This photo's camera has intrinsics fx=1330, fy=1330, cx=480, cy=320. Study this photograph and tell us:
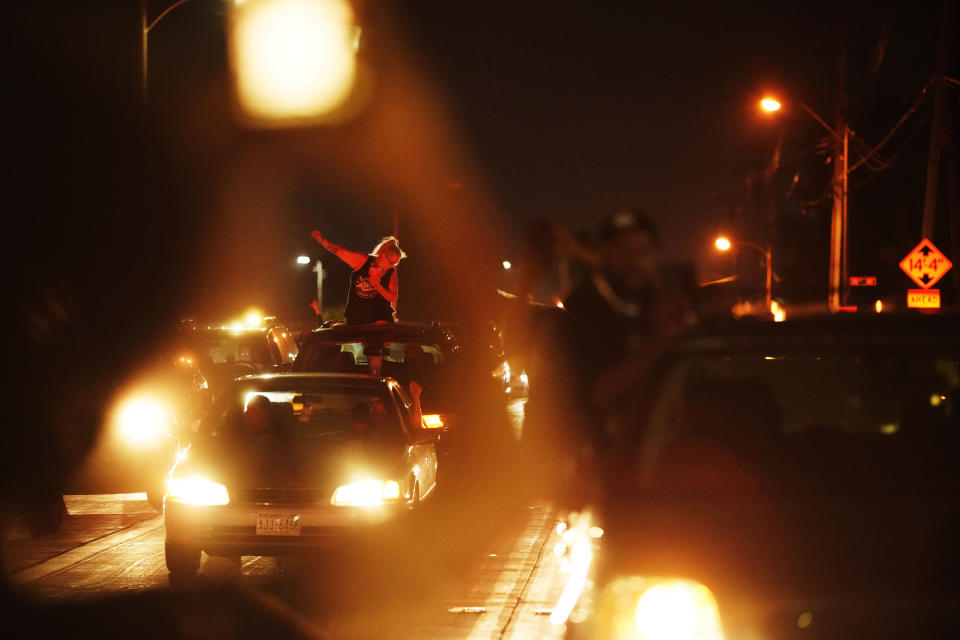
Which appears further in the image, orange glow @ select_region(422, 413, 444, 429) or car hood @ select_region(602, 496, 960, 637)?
orange glow @ select_region(422, 413, 444, 429)

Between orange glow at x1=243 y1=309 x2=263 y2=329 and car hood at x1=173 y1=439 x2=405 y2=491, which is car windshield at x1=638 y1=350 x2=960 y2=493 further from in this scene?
orange glow at x1=243 y1=309 x2=263 y2=329

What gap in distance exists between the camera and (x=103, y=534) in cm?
1181

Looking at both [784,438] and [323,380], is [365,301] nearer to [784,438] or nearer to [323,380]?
[323,380]

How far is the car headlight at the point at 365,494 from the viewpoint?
8992mm

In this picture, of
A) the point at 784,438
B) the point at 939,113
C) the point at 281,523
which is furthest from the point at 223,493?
the point at 939,113

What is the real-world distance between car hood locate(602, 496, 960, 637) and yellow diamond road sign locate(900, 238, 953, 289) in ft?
66.7

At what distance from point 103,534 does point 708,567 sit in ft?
30.3

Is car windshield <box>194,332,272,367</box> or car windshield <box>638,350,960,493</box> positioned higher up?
car windshield <box>194,332,272,367</box>

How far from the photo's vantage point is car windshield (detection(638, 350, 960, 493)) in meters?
4.07

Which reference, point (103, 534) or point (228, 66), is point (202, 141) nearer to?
point (103, 534)

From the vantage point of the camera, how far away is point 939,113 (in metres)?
24.1

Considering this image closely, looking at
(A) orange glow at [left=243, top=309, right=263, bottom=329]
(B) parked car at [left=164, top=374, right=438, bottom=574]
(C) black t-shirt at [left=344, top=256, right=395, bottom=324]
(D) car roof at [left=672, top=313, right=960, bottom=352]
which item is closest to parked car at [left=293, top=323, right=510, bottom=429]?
(C) black t-shirt at [left=344, top=256, right=395, bottom=324]

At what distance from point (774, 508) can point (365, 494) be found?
5.60 m

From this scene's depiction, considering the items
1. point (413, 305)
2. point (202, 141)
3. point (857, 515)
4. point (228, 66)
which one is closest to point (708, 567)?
point (857, 515)
